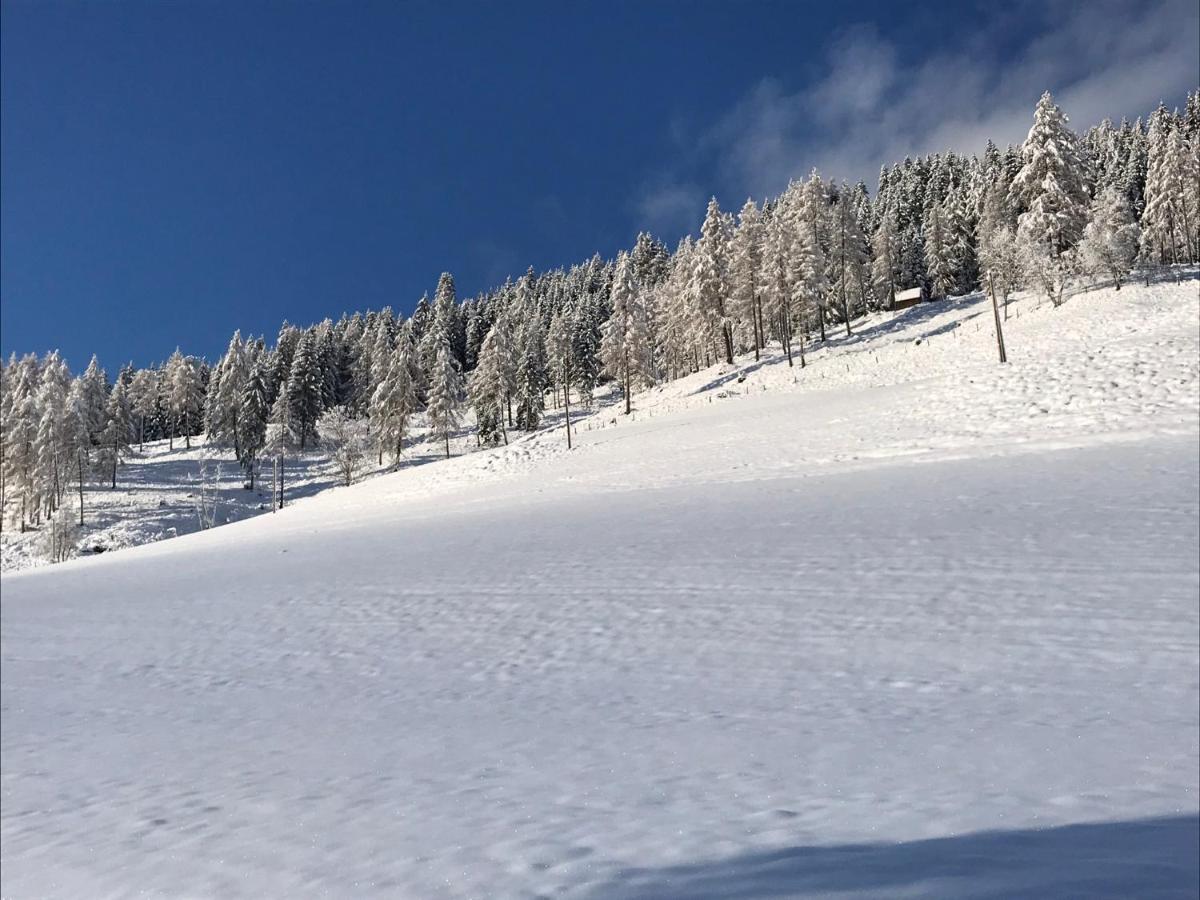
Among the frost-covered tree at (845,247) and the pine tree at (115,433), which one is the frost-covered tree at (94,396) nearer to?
the pine tree at (115,433)

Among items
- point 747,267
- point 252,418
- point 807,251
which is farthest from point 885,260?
point 252,418

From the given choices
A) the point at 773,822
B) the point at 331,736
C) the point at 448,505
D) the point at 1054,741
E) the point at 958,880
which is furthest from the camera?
the point at 448,505

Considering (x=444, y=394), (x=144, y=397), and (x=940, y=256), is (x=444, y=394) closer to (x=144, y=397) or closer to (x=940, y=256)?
(x=940, y=256)

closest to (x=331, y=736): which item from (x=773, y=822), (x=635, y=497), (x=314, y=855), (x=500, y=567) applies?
(x=314, y=855)

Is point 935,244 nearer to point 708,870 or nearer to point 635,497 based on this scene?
point 635,497

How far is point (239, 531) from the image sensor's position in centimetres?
3284

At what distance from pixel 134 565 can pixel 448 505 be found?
11398mm

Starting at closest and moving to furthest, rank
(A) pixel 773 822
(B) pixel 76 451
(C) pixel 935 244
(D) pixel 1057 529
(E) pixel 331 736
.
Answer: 1. (A) pixel 773 822
2. (E) pixel 331 736
3. (D) pixel 1057 529
4. (B) pixel 76 451
5. (C) pixel 935 244

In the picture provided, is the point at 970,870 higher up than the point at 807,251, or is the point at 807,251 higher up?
the point at 807,251

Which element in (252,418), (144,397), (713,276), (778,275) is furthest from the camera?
(144,397)

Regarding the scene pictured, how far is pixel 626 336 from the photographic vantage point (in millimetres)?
61906

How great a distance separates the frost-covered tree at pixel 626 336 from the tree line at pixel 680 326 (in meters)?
0.20

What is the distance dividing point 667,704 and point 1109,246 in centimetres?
5331

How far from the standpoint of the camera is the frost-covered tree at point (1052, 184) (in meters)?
49.3
